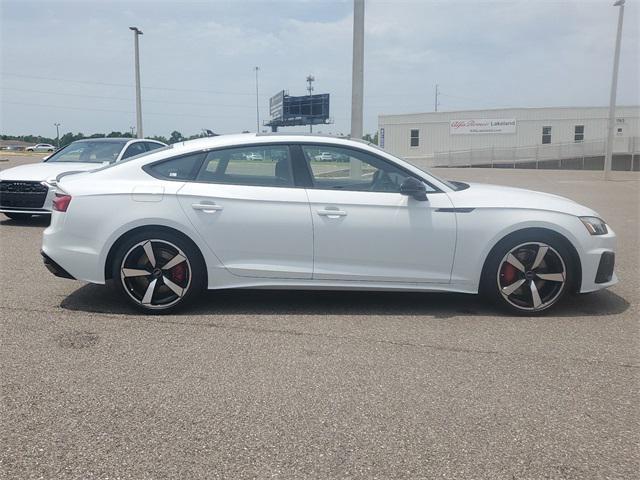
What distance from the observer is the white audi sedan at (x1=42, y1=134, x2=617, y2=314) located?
461cm

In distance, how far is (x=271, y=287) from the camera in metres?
4.73

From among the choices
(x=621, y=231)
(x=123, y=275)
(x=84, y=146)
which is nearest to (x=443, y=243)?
(x=123, y=275)

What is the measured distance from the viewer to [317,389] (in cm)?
330

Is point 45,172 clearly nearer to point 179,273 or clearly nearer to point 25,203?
point 25,203

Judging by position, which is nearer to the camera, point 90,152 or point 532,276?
point 532,276

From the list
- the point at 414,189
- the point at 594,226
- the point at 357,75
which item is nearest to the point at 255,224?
the point at 414,189

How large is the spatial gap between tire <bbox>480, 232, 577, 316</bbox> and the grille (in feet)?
24.3

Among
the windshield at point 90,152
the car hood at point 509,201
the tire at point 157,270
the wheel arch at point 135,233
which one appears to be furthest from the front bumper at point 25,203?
the car hood at point 509,201

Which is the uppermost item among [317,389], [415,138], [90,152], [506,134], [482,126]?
[482,126]

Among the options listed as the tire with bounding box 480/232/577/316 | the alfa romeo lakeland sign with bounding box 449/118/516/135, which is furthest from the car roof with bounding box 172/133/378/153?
the alfa romeo lakeland sign with bounding box 449/118/516/135

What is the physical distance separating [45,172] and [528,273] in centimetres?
801

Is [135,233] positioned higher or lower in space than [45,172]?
lower

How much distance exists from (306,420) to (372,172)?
2466 millimetres

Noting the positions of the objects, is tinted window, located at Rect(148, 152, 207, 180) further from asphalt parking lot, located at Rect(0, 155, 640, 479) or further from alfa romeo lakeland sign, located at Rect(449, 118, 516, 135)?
alfa romeo lakeland sign, located at Rect(449, 118, 516, 135)
